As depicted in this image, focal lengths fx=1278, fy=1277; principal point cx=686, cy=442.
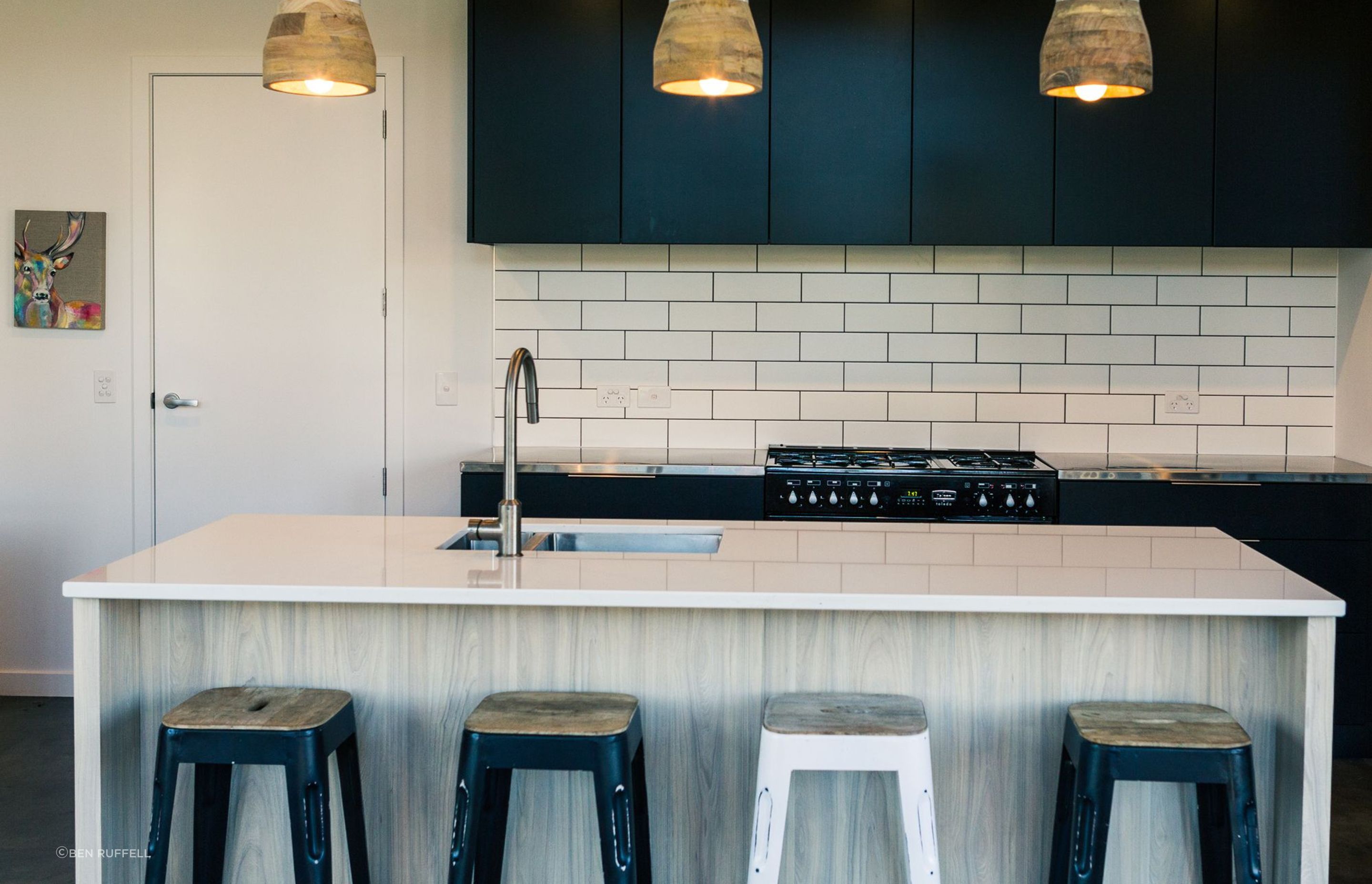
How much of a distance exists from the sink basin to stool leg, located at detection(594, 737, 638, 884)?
789mm

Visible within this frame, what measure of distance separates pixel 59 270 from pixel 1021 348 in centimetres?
354

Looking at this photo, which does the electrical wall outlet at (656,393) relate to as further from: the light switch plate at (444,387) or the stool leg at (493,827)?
the stool leg at (493,827)

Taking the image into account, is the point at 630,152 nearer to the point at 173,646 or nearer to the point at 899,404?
the point at 899,404

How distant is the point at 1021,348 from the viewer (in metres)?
4.66

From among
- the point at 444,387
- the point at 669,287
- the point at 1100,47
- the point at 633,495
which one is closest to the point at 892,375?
the point at 669,287

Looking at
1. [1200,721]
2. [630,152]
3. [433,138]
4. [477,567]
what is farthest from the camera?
[433,138]

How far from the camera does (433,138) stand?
466cm

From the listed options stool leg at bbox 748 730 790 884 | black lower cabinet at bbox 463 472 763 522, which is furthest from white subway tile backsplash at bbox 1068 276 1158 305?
stool leg at bbox 748 730 790 884

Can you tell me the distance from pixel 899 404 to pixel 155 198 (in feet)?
9.28

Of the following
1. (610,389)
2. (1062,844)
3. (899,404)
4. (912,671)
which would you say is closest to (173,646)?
(912,671)

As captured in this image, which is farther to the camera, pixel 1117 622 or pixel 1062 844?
pixel 1117 622

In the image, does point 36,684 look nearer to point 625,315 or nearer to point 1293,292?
point 625,315

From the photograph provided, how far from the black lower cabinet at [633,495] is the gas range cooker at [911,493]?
0.09 metres

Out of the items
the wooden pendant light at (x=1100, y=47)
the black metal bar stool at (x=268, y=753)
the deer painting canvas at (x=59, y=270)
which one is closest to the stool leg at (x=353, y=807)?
the black metal bar stool at (x=268, y=753)
